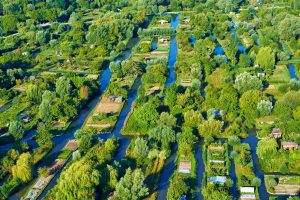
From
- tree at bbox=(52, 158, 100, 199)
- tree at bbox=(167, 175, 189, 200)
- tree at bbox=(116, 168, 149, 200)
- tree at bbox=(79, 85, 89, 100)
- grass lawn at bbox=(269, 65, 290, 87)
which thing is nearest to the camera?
tree at bbox=(52, 158, 100, 199)

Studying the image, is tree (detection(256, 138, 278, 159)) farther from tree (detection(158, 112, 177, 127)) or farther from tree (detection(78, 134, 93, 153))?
tree (detection(78, 134, 93, 153))

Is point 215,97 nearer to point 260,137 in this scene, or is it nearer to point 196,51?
point 260,137

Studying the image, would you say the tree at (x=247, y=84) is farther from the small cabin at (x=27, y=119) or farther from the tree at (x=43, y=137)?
the small cabin at (x=27, y=119)

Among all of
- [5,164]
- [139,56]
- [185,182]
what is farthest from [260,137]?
[139,56]

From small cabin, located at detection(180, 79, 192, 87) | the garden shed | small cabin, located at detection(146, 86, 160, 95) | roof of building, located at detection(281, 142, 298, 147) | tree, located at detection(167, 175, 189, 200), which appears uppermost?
small cabin, located at detection(180, 79, 192, 87)

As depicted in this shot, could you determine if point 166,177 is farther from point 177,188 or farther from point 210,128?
point 210,128

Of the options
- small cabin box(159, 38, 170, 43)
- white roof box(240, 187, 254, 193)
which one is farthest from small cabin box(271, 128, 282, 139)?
small cabin box(159, 38, 170, 43)
